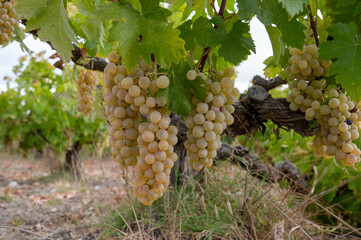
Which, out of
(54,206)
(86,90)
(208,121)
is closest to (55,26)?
(208,121)

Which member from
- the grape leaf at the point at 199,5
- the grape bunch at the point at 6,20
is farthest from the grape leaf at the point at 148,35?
the grape bunch at the point at 6,20

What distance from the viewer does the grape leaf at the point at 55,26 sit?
84 cm

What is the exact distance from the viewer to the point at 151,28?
0.75m

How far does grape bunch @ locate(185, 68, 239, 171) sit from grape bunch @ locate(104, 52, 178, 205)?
6 cm

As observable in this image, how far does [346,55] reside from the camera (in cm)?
94

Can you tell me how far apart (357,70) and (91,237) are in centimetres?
182

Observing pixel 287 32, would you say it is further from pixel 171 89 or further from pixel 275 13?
pixel 171 89

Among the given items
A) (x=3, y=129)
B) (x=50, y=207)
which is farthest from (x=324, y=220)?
(x=3, y=129)

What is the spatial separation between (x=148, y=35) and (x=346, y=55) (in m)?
0.63

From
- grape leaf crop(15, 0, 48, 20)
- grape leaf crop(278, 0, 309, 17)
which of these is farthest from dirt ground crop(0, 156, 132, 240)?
grape leaf crop(278, 0, 309, 17)

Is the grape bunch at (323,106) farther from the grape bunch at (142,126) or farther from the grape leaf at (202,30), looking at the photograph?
the grape bunch at (142,126)

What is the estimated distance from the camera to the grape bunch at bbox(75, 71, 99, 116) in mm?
2061

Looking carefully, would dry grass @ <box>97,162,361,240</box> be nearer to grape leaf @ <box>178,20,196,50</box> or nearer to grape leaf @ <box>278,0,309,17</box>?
grape leaf @ <box>178,20,196,50</box>

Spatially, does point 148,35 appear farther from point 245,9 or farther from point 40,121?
point 40,121
